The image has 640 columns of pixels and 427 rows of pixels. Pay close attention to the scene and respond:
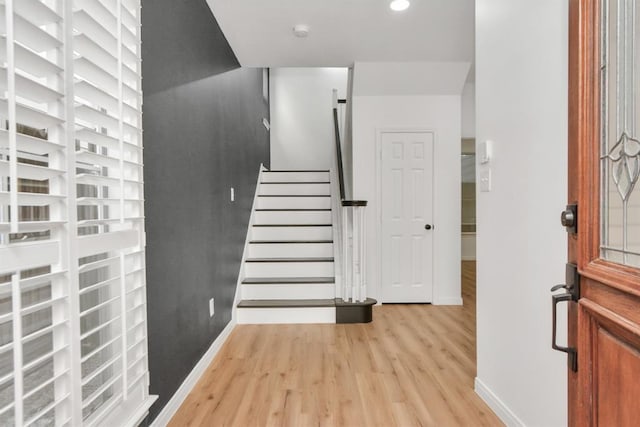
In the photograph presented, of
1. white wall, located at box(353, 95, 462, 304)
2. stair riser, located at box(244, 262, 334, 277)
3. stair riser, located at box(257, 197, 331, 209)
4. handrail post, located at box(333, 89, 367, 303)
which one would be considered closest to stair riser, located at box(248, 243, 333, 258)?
stair riser, located at box(244, 262, 334, 277)

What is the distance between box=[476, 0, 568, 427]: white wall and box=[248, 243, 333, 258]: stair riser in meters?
2.27

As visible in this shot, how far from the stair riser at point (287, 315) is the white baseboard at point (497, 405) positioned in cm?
159

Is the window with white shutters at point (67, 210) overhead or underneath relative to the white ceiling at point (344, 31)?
underneath

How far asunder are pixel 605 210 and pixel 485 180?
1265 mm

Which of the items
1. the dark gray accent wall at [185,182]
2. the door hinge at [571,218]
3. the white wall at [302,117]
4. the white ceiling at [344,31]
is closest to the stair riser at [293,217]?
the dark gray accent wall at [185,182]

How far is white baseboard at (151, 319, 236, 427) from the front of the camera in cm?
190

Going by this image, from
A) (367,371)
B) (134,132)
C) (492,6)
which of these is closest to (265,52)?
(492,6)

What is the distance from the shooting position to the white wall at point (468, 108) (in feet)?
17.5

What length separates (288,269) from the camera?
4.05 metres

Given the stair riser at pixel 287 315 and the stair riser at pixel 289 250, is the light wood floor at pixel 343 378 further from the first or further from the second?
the stair riser at pixel 289 250

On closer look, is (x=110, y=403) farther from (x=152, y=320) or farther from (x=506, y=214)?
(x=506, y=214)

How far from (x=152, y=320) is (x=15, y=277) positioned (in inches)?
39.0

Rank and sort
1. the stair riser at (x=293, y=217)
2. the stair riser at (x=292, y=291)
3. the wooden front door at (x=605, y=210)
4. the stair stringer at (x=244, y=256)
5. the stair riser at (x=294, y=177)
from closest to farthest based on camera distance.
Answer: the wooden front door at (x=605, y=210) → the stair stringer at (x=244, y=256) → the stair riser at (x=292, y=291) → the stair riser at (x=293, y=217) → the stair riser at (x=294, y=177)

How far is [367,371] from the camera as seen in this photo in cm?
253
